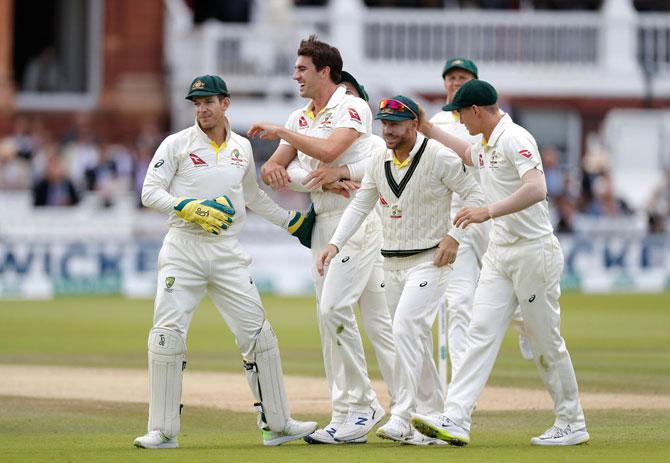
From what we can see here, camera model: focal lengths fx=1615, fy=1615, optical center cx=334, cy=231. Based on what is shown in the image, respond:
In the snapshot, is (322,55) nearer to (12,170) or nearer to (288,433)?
(288,433)

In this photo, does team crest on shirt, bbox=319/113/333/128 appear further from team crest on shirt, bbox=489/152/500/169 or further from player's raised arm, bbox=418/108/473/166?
team crest on shirt, bbox=489/152/500/169

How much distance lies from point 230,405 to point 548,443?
307 centimetres

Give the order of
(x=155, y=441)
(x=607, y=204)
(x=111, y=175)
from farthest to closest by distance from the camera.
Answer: (x=607, y=204)
(x=111, y=175)
(x=155, y=441)

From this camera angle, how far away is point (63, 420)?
10.3 metres

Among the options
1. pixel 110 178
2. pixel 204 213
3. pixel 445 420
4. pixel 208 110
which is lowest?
pixel 110 178

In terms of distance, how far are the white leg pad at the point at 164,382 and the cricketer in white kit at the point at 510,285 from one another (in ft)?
4.70

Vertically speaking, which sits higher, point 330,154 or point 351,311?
point 330,154

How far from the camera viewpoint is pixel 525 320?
8.90 metres

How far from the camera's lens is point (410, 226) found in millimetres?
9234

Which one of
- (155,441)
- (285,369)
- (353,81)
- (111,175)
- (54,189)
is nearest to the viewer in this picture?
(155,441)

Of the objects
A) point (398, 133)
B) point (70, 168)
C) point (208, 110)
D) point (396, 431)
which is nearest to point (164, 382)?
point (396, 431)

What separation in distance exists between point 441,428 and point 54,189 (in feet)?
53.1

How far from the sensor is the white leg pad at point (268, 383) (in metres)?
8.98

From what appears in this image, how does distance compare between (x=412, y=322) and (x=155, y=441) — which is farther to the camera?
(x=412, y=322)
